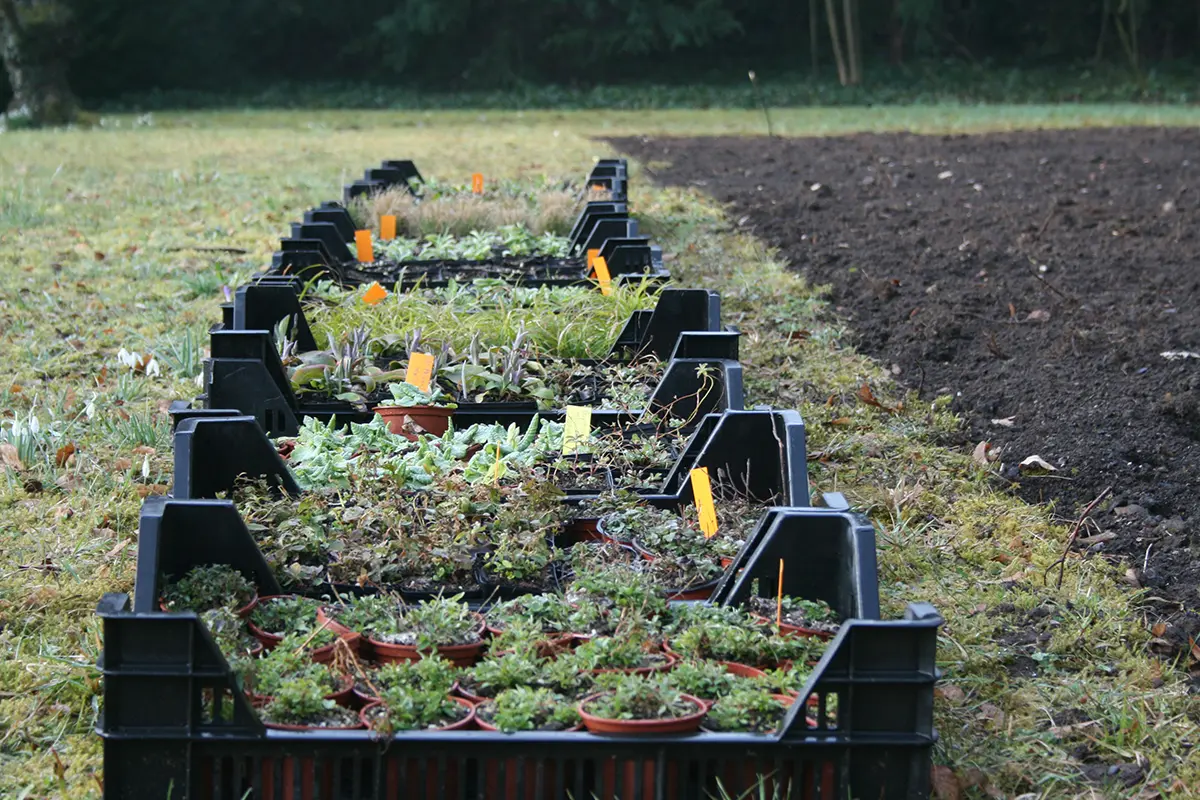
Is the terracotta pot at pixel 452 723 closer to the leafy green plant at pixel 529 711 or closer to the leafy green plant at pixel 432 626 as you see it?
the leafy green plant at pixel 529 711

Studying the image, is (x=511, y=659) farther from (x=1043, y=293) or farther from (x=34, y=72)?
(x=34, y=72)

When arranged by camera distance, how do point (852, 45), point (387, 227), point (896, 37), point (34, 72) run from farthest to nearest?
point (896, 37) → point (852, 45) → point (34, 72) → point (387, 227)

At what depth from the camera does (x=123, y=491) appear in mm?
4188

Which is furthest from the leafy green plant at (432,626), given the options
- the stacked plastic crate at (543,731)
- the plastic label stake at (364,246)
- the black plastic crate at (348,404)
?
the plastic label stake at (364,246)

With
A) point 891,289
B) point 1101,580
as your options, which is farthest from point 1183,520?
point 891,289

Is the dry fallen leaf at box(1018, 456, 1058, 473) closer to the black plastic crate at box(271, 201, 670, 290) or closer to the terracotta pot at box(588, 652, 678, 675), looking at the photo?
the black plastic crate at box(271, 201, 670, 290)

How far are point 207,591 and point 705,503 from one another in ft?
3.91

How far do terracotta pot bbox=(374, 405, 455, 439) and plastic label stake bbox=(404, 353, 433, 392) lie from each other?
0.10m

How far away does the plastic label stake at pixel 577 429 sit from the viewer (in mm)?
3928

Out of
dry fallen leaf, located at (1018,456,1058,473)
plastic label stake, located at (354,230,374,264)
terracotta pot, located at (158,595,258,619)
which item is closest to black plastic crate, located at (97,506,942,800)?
terracotta pot, located at (158,595,258,619)

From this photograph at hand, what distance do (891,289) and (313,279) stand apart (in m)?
3.15

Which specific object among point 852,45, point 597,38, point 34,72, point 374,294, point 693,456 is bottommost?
point 693,456

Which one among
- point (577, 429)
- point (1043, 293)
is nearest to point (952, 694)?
point (577, 429)

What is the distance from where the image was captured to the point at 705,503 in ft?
10.8
